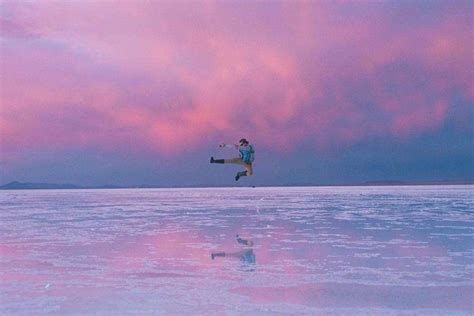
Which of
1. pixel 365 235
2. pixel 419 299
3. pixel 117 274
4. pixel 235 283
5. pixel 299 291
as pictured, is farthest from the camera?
pixel 365 235

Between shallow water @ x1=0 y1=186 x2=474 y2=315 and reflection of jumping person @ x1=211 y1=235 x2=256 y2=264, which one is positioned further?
reflection of jumping person @ x1=211 y1=235 x2=256 y2=264

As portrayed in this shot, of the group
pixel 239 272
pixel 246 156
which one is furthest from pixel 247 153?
pixel 239 272

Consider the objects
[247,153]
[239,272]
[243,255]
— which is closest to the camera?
[239,272]

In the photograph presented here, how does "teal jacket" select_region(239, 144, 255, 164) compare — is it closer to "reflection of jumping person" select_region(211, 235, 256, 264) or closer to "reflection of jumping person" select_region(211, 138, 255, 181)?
"reflection of jumping person" select_region(211, 138, 255, 181)

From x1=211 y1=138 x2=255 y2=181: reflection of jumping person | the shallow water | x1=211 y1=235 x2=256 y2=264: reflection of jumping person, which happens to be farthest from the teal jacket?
x1=211 y1=235 x2=256 y2=264: reflection of jumping person

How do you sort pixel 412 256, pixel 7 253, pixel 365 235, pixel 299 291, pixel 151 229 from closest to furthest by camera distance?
pixel 299 291
pixel 412 256
pixel 7 253
pixel 365 235
pixel 151 229

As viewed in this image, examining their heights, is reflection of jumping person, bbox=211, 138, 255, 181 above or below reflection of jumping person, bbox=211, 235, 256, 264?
above

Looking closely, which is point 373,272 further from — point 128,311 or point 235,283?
point 128,311

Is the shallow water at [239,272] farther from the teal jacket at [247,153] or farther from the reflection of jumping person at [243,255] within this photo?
the teal jacket at [247,153]

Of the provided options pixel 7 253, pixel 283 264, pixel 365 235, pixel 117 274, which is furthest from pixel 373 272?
pixel 7 253

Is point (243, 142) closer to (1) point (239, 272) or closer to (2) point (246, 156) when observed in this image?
(2) point (246, 156)

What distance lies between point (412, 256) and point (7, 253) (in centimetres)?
823

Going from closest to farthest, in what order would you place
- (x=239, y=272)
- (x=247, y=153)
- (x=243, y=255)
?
1. (x=239, y=272)
2. (x=243, y=255)
3. (x=247, y=153)

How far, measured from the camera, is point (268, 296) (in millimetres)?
6980
